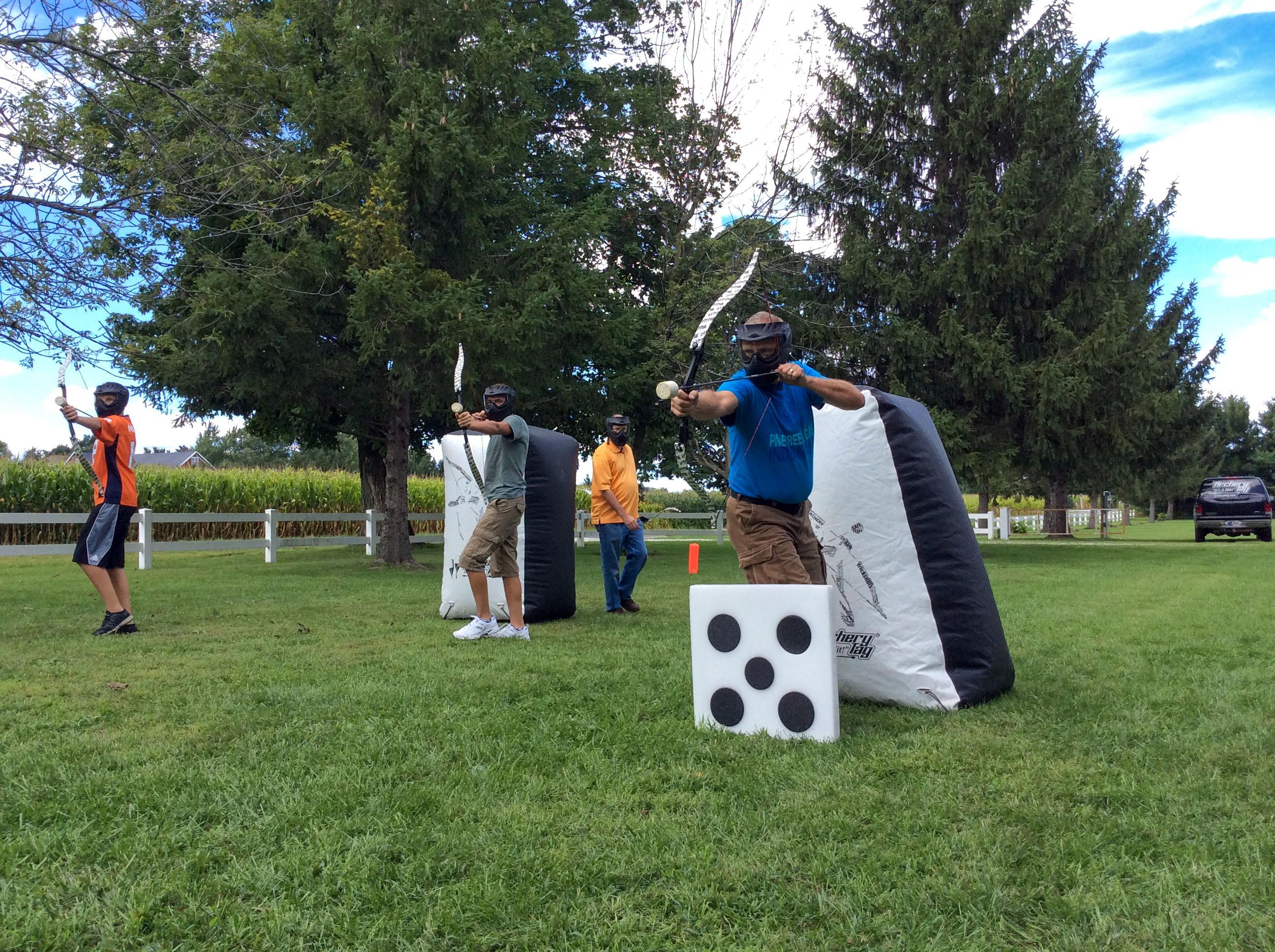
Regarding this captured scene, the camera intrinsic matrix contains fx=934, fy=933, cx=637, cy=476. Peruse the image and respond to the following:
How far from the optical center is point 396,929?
2439 millimetres

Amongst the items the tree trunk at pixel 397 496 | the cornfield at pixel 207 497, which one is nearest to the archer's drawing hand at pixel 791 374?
the tree trunk at pixel 397 496

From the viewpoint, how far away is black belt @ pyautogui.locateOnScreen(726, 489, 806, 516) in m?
4.81

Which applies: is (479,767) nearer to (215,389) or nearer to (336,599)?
(336,599)

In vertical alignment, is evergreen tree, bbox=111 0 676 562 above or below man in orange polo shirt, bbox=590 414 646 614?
above

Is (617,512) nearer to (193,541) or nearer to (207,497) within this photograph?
(193,541)

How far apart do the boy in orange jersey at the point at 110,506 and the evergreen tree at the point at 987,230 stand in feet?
50.1

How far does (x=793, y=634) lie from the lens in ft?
14.3

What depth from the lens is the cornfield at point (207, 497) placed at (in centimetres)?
2208

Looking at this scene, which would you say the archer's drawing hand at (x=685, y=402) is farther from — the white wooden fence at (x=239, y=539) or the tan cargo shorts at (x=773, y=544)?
the white wooden fence at (x=239, y=539)

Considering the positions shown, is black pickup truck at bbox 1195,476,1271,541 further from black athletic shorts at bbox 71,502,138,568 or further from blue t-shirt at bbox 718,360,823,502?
black athletic shorts at bbox 71,502,138,568

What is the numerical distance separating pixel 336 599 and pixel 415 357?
5.47m

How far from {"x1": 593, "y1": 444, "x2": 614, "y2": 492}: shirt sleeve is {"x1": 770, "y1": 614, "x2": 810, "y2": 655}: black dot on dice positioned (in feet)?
17.4

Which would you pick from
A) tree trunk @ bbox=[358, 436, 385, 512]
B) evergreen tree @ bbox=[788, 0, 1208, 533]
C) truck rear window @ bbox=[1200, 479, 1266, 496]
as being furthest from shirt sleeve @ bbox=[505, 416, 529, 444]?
truck rear window @ bbox=[1200, 479, 1266, 496]

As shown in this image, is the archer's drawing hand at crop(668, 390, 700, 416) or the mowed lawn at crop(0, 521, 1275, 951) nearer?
the mowed lawn at crop(0, 521, 1275, 951)
